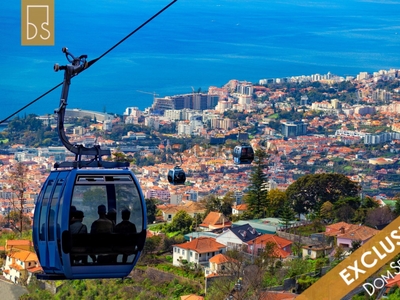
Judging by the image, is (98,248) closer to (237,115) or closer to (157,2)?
(237,115)

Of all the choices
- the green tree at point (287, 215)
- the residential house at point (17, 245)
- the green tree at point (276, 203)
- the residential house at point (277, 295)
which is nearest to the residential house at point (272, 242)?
the green tree at point (287, 215)

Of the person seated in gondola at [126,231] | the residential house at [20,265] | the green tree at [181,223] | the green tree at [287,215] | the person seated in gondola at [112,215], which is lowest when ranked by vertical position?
the residential house at [20,265]

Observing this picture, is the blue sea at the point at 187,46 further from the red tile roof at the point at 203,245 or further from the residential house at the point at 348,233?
the residential house at the point at 348,233

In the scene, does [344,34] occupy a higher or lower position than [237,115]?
higher

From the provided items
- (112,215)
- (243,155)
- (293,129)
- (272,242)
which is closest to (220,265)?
(272,242)

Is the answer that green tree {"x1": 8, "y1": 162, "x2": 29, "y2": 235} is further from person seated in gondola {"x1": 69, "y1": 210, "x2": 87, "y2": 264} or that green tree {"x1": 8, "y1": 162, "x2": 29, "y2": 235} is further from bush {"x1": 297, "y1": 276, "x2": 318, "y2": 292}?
person seated in gondola {"x1": 69, "y1": 210, "x2": 87, "y2": 264}

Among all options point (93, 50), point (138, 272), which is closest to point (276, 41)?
point (93, 50)

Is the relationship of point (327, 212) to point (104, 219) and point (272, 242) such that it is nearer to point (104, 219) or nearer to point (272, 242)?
point (272, 242)
